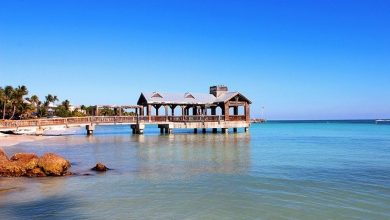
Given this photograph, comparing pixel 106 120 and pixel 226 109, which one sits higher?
pixel 226 109

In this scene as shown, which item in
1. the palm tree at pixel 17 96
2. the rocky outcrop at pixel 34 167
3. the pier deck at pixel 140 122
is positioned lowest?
the rocky outcrop at pixel 34 167

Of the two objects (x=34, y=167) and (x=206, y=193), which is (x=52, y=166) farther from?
(x=206, y=193)

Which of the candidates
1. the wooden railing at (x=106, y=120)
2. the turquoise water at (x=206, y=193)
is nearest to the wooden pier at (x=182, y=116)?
the wooden railing at (x=106, y=120)

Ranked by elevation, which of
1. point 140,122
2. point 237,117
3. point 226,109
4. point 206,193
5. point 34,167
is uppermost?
point 226,109

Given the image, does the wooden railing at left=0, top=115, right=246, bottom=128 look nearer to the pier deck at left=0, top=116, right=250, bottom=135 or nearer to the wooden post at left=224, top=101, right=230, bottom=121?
the pier deck at left=0, top=116, right=250, bottom=135

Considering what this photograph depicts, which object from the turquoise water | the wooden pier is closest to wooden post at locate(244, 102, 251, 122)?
the wooden pier

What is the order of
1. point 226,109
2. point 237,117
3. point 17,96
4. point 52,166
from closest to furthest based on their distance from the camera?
point 52,166
point 226,109
point 237,117
point 17,96

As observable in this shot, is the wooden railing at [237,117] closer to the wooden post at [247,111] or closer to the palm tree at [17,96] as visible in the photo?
the wooden post at [247,111]

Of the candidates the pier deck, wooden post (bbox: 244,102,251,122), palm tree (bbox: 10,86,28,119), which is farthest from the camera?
palm tree (bbox: 10,86,28,119)

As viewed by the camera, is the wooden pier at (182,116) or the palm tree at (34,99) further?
the palm tree at (34,99)

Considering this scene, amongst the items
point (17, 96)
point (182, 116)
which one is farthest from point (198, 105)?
point (17, 96)

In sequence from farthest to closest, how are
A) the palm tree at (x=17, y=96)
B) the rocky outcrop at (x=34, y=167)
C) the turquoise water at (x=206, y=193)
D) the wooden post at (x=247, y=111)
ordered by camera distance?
1. the palm tree at (x=17, y=96)
2. the wooden post at (x=247, y=111)
3. the rocky outcrop at (x=34, y=167)
4. the turquoise water at (x=206, y=193)

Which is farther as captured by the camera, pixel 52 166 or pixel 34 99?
pixel 34 99

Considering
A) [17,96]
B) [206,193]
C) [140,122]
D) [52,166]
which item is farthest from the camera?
[17,96]
